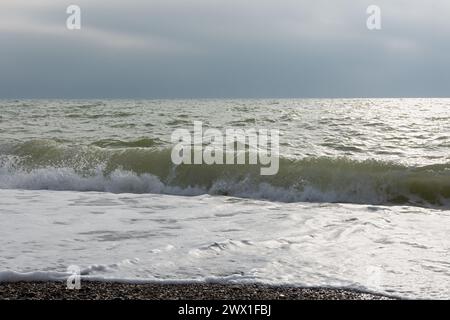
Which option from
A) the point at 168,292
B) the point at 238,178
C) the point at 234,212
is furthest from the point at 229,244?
the point at 238,178

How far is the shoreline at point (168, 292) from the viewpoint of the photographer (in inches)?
170

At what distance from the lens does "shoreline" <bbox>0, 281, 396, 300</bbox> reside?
4.31 metres

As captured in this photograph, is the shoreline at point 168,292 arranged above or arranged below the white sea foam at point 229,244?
above

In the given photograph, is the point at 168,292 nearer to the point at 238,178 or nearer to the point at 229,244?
the point at 229,244

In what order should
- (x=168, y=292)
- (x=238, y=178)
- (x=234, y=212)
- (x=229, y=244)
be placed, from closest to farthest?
(x=168, y=292) → (x=229, y=244) → (x=234, y=212) → (x=238, y=178)

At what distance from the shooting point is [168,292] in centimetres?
449

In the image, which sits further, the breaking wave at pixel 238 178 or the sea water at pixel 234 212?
the breaking wave at pixel 238 178

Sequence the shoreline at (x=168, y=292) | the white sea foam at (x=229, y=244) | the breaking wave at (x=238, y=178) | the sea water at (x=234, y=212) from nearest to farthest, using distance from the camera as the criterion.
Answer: the shoreline at (x=168, y=292) → the white sea foam at (x=229, y=244) → the sea water at (x=234, y=212) → the breaking wave at (x=238, y=178)

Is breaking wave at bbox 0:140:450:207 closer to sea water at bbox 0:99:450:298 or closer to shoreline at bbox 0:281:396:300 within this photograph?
sea water at bbox 0:99:450:298

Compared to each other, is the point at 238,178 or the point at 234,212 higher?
the point at 238,178

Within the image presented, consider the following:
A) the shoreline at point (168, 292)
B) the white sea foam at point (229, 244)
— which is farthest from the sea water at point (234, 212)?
the shoreline at point (168, 292)

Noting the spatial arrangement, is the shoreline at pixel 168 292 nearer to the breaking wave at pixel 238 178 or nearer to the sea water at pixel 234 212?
the sea water at pixel 234 212

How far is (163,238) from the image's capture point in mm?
6535
